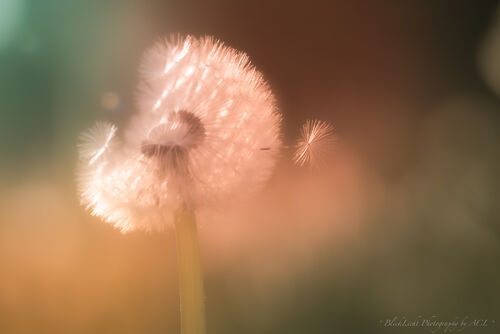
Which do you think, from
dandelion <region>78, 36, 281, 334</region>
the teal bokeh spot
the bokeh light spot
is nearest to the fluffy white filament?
dandelion <region>78, 36, 281, 334</region>

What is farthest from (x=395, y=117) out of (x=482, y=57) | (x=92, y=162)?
(x=92, y=162)

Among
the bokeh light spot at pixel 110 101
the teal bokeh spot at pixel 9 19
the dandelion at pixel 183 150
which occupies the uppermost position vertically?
the teal bokeh spot at pixel 9 19

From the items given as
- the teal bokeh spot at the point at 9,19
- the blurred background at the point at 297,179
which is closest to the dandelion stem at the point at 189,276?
the blurred background at the point at 297,179

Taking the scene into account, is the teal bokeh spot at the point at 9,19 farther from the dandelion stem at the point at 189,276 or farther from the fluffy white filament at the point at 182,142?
the dandelion stem at the point at 189,276

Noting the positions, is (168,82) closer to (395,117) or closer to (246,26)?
(246,26)

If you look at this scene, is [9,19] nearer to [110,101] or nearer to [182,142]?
[110,101]

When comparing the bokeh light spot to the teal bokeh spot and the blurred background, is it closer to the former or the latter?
the blurred background
